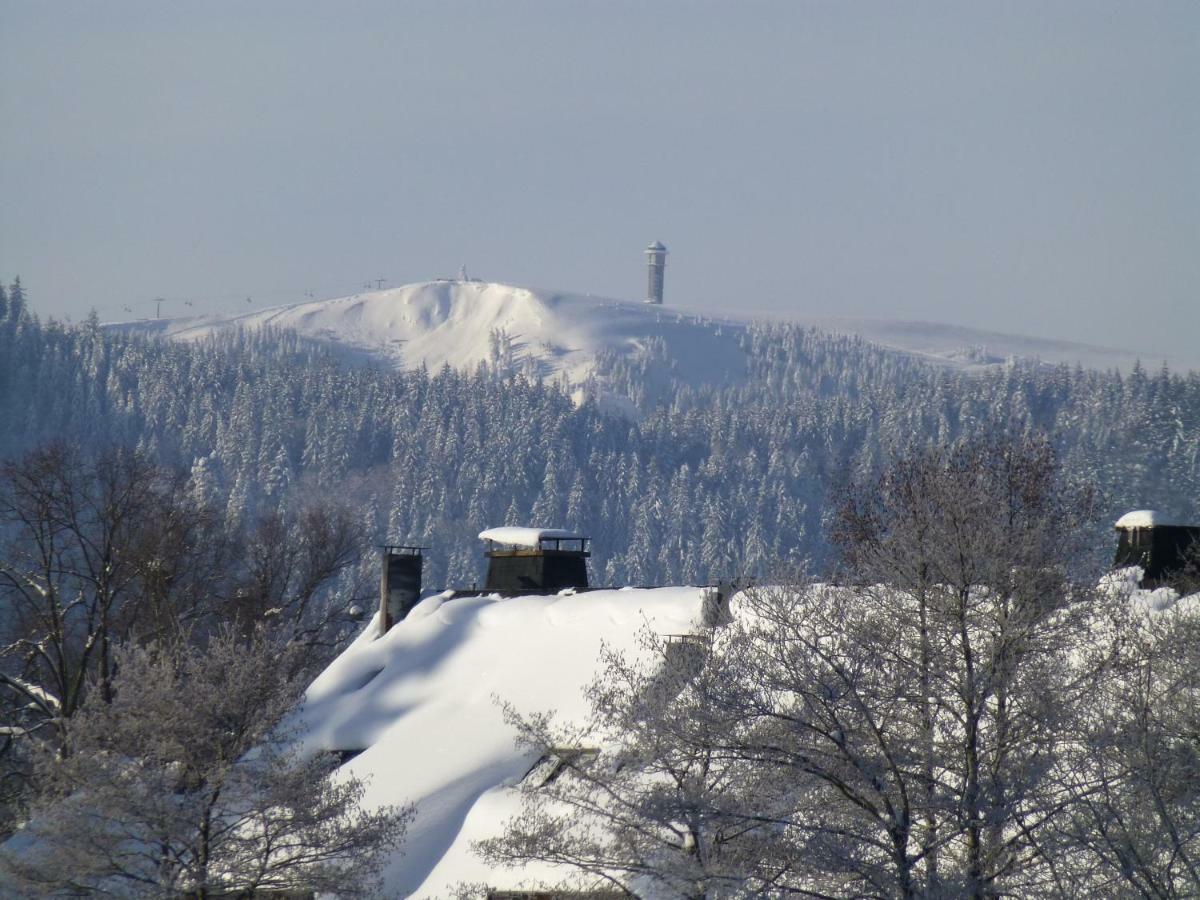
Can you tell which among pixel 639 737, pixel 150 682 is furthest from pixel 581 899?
pixel 150 682

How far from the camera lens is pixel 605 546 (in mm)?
142250

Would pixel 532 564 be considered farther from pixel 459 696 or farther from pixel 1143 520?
pixel 1143 520

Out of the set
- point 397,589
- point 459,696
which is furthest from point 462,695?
point 397,589

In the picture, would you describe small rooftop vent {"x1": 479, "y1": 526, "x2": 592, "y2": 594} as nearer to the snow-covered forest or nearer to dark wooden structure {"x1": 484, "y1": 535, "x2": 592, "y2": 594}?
dark wooden structure {"x1": 484, "y1": 535, "x2": 592, "y2": 594}

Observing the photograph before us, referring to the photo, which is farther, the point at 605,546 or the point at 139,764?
the point at 605,546

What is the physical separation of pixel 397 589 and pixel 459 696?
254 inches

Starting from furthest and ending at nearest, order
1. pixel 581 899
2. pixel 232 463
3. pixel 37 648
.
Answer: pixel 232 463
pixel 37 648
pixel 581 899

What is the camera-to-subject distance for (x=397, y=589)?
130 feet

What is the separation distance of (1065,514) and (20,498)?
28065 mm

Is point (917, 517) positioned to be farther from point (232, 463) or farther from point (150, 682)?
point (232, 463)

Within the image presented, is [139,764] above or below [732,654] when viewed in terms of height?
below

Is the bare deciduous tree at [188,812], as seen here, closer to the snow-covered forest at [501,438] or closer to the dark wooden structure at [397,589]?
the dark wooden structure at [397,589]

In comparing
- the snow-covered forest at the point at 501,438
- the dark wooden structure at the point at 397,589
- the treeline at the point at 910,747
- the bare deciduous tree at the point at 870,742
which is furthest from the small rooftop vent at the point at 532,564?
the snow-covered forest at the point at 501,438

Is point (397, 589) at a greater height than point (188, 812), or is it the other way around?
point (188, 812)
